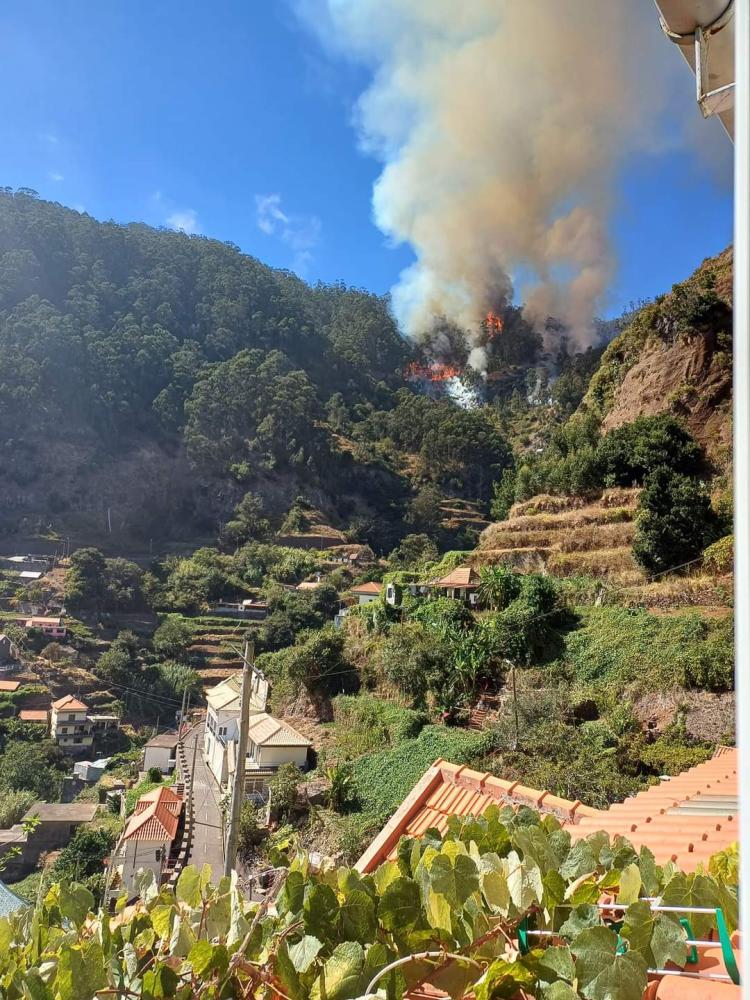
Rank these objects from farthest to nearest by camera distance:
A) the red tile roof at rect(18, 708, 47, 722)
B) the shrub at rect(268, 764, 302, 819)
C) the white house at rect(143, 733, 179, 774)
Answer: the red tile roof at rect(18, 708, 47, 722) → the white house at rect(143, 733, 179, 774) → the shrub at rect(268, 764, 302, 819)

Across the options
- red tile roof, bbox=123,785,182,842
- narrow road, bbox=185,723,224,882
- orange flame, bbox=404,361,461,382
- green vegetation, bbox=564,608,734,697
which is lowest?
narrow road, bbox=185,723,224,882

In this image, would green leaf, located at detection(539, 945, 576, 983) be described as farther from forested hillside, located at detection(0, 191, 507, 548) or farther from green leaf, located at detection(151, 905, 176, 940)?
forested hillside, located at detection(0, 191, 507, 548)

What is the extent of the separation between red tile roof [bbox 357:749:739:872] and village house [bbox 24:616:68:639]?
30.3 m

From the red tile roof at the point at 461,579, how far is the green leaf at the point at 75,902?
14178 mm

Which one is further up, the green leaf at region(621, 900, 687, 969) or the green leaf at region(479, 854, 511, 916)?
the green leaf at region(621, 900, 687, 969)

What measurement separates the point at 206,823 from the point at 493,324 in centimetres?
6447

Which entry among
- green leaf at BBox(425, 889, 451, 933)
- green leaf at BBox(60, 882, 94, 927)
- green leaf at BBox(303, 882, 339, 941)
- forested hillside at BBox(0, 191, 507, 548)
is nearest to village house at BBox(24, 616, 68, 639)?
forested hillside at BBox(0, 191, 507, 548)

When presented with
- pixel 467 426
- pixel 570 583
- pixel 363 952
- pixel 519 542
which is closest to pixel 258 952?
pixel 363 952

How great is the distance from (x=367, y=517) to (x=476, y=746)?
3889 centimetres

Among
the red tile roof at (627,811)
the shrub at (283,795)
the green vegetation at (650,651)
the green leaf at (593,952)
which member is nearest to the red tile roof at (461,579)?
the green vegetation at (650,651)

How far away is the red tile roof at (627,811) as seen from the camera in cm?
248

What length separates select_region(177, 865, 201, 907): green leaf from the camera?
1.41m

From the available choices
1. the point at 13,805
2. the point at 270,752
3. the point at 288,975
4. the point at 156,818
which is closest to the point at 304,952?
the point at 288,975

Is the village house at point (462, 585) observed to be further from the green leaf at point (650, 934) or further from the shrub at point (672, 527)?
the green leaf at point (650, 934)
